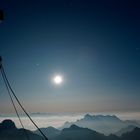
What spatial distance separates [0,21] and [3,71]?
14.9 ft

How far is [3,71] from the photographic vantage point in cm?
1662

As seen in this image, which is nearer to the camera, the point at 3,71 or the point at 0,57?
the point at 0,57

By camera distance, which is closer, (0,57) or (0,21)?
(0,21)

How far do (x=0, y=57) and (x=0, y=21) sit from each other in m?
2.96

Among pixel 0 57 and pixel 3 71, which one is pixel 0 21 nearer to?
pixel 0 57

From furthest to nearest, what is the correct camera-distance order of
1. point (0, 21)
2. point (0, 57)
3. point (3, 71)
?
1. point (3, 71)
2. point (0, 57)
3. point (0, 21)

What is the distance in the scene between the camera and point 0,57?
15.5m

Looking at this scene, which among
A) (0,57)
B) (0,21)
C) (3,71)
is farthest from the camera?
(3,71)

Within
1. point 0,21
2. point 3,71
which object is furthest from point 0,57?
point 0,21

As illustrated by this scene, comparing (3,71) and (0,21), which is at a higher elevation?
(0,21)

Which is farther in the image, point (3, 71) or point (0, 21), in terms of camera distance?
point (3, 71)

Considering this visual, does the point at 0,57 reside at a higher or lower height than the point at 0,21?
lower
